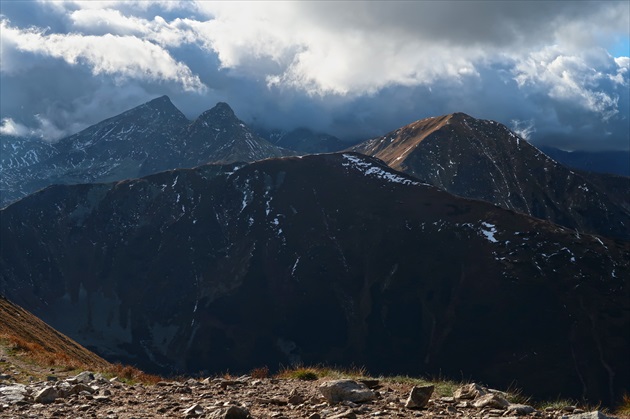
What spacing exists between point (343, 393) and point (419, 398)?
175 cm

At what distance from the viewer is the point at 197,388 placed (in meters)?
17.5

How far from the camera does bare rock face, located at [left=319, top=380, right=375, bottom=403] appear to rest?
14945 mm

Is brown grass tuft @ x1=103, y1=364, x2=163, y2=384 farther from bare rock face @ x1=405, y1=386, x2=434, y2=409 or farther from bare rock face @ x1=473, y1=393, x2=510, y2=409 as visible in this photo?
bare rock face @ x1=473, y1=393, x2=510, y2=409

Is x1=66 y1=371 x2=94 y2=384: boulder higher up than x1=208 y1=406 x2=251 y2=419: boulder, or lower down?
lower down

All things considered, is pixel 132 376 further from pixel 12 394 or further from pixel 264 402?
pixel 264 402

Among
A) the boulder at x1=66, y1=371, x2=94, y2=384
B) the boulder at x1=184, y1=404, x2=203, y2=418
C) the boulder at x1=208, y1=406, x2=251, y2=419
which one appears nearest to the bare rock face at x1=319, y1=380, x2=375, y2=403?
the boulder at x1=208, y1=406, x2=251, y2=419

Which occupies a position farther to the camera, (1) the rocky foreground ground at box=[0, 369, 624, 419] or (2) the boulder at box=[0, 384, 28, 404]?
(2) the boulder at box=[0, 384, 28, 404]

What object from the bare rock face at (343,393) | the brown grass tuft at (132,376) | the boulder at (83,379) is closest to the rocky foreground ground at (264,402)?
the bare rock face at (343,393)

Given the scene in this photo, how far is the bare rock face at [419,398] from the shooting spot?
567 inches

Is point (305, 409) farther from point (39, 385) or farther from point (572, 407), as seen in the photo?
point (39, 385)

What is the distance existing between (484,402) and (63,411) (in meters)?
9.24

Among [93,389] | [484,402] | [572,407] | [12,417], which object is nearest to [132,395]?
[93,389]

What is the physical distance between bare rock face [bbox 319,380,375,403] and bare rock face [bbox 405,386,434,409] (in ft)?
3.52

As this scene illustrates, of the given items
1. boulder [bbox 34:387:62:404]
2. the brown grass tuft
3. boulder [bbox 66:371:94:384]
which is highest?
boulder [bbox 34:387:62:404]
